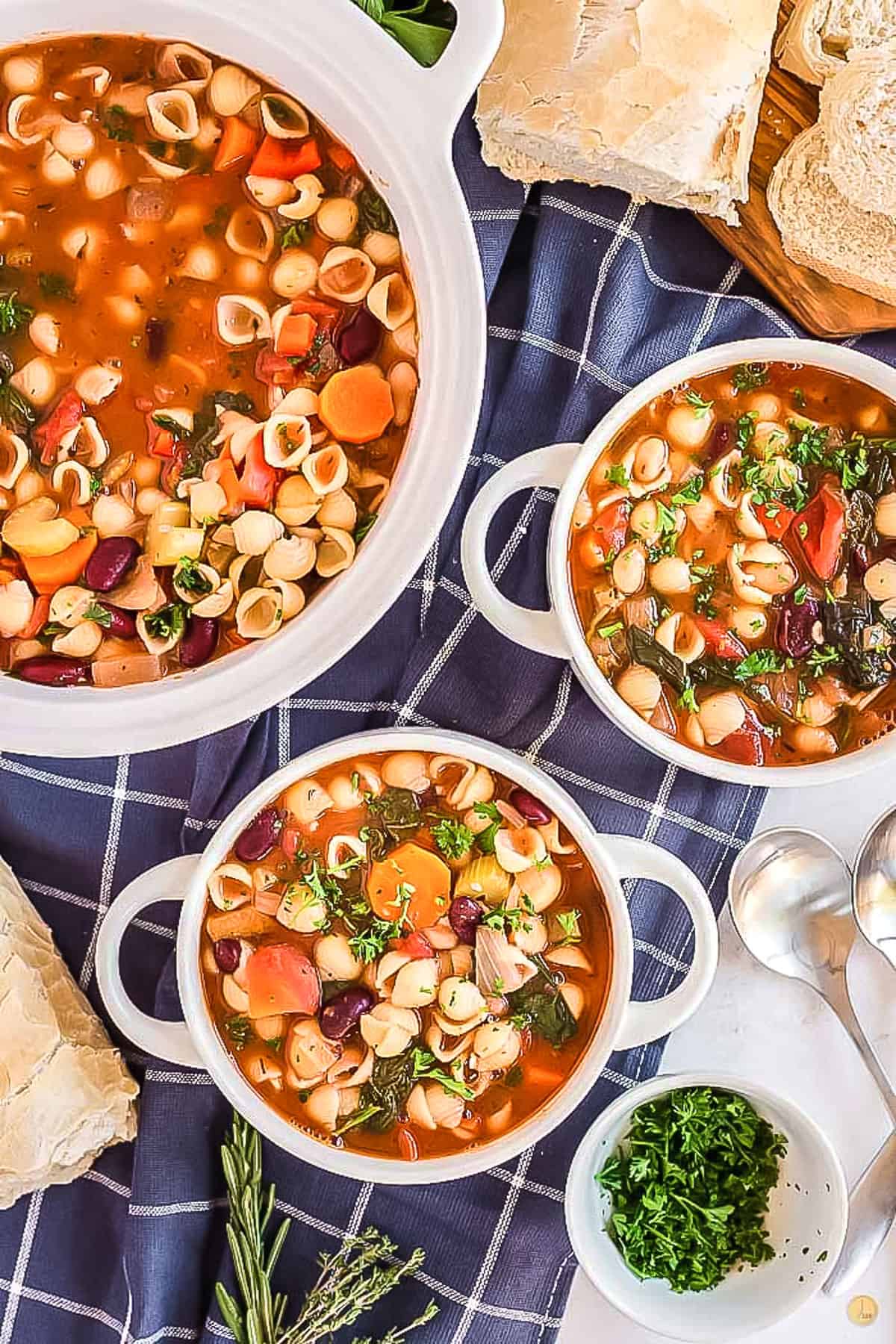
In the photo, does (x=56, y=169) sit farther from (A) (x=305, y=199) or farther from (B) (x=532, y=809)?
(B) (x=532, y=809)

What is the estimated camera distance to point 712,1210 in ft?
7.22

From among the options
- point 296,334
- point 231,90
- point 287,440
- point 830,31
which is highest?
point 830,31

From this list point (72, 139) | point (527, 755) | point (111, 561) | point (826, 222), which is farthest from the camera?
point (527, 755)

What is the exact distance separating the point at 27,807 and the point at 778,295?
4.43ft

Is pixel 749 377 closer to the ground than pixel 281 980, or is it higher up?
higher up

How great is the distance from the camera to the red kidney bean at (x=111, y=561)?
71.4 inches

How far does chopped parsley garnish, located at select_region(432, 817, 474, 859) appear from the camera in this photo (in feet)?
6.70

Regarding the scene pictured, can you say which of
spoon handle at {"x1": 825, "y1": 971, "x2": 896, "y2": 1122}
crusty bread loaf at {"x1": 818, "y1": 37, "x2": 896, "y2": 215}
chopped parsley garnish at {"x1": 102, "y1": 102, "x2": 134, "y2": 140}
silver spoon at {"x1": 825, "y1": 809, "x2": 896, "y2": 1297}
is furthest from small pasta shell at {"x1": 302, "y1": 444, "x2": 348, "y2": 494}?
spoon handle at {"x1": 825, "y1": 971, "x2": 896, "y2": 1122}

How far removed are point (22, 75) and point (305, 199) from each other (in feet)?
1.18

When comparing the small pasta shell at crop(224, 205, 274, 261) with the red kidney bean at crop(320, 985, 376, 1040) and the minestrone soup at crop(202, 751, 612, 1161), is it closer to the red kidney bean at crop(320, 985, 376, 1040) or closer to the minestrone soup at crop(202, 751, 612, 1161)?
the minestrone soup at crop(202, 751, 612, 1161)

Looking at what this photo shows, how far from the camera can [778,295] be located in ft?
7.02

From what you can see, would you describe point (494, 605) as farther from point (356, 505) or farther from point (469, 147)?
point (469, 147)

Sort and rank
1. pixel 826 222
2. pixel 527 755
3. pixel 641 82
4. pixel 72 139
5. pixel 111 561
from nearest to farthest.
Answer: pixel 72 139 → pixel 111 561 → pixel 641 82 → pixel 826 222 → pixel 527 755

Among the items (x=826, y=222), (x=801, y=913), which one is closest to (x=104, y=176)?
(x=826, y=222)
